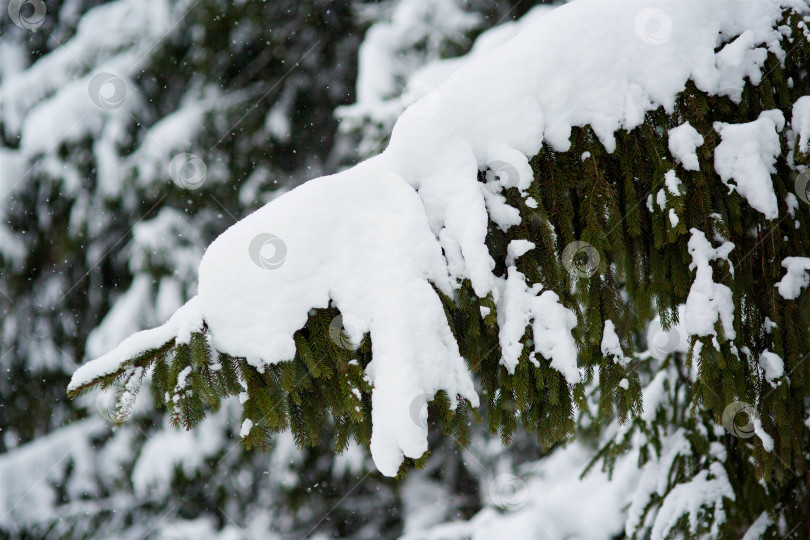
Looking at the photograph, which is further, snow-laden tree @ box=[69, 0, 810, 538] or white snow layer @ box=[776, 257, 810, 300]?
white snow layer @ box=[776, 257, 810, 300]

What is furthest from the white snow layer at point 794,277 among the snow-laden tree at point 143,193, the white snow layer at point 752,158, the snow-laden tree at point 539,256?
the snow-laden tree at point 143,193

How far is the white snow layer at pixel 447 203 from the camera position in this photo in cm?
155

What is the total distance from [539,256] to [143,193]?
15.4 ft

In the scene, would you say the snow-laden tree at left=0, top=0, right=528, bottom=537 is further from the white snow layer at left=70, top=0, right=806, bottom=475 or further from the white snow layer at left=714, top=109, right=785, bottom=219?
the white snow layer at left=714, top=109, right=785, bottom=219

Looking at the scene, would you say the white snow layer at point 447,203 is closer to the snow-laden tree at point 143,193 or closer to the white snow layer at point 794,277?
the white snow layer at point 794,277

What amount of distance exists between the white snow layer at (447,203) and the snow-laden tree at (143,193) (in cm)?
360

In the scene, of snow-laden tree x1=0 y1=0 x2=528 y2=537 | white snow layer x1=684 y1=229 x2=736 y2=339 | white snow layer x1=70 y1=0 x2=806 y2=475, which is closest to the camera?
white snow layer x1=70 y1=0 x2=806 y2=475

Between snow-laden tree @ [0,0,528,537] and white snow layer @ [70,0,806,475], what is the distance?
11.8 feet

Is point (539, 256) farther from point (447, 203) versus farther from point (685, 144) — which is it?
point (685, 144)

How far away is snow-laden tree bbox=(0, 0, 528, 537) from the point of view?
5398mm

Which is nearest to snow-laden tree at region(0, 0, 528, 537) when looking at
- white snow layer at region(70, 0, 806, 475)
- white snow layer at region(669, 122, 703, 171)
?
white snow layer at region(70, 0, 806, 475)

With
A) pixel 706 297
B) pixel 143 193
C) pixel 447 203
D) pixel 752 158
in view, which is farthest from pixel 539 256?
pixel 143 193

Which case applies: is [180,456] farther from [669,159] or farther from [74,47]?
[669,159]

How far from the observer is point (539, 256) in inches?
67.4
